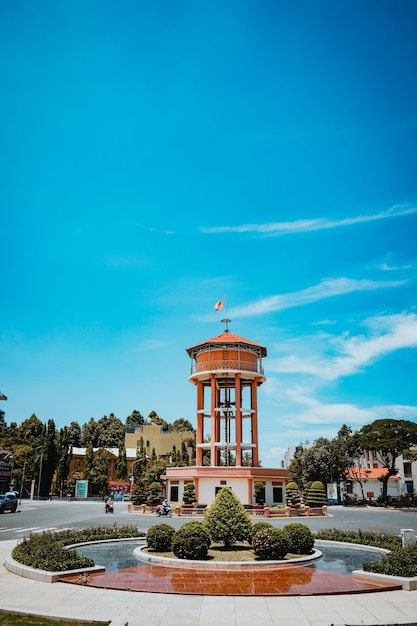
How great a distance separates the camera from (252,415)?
5197 cm

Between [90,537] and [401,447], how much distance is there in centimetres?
4630

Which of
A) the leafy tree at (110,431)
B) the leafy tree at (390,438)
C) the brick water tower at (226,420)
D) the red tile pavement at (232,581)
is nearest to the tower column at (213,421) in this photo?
the brick water tower at (226,420)

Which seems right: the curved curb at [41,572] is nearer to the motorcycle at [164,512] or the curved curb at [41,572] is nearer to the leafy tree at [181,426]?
the motorcycle at [164,512]

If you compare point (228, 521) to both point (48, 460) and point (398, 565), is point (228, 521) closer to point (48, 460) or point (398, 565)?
point (398, 565)

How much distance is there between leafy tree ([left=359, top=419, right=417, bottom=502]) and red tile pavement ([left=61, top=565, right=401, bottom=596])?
47552 mm

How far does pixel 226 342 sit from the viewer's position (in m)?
51.7

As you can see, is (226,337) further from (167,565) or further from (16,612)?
(16,612)

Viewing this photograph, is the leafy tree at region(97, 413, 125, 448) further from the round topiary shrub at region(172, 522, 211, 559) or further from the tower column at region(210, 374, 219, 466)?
the round topiary shrub at region(172, 522, 211, 559)

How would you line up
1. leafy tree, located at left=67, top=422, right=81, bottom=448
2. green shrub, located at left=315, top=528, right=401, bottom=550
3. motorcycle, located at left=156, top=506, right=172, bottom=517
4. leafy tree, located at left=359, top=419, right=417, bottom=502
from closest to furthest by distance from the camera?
1. green shrub, located at left=315, top=528, right=401, bottom=550
2. motorcycle, located at left=156, top=506, right=172, bottom=517
3. leafy tree, located at left=359, top=419, right=417, bottom=502
4. leafy tree, located at left=67, top=422, right=81, bottom=448

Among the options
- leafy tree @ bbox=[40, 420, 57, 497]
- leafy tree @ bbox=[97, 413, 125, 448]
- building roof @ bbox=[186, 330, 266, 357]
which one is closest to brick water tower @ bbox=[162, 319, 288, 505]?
building roof @ bbox=[186, 330, 266, 357]

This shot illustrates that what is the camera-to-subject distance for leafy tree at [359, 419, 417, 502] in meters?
58.2

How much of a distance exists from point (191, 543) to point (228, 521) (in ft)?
5.43

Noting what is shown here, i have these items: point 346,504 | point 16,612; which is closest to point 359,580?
point 16,612

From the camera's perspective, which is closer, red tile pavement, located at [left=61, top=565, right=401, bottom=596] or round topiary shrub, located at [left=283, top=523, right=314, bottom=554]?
red tile pavement, located at [left=61, top=565, right=401, bottom=596]
